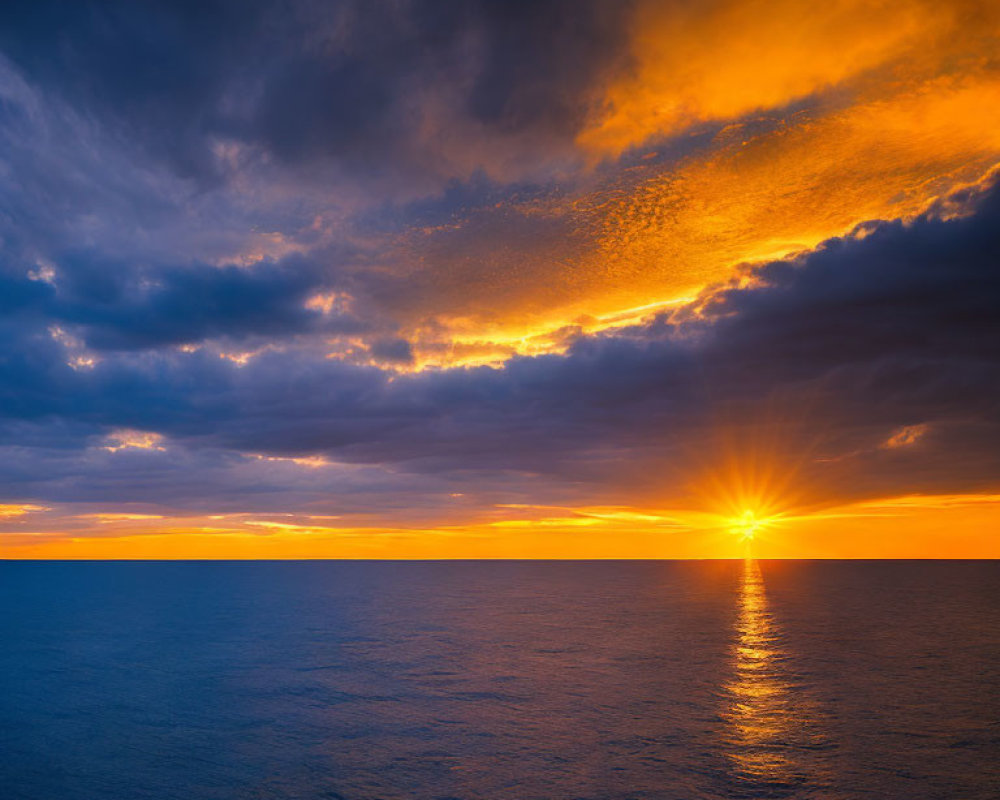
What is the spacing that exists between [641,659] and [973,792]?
3275cm

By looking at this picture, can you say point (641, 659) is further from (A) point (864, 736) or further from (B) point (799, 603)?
(B) point (799, 603)

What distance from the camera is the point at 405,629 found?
83812 millimetres

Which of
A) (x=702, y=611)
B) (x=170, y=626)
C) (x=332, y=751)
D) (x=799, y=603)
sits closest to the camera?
(x=332, y=751)

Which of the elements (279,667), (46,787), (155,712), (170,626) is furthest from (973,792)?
(170,626)

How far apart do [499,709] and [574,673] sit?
1272 centimetres

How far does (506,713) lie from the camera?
38.7m

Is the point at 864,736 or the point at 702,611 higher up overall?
the point at 864,736

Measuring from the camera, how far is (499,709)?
130 ft

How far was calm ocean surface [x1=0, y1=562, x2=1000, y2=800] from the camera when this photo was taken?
91.3 feet

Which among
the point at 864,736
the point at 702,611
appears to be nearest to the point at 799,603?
the point at 702,611

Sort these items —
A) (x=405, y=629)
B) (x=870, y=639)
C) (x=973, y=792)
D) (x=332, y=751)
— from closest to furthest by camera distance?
(x=973, y=792), (x=332, y=751), (x=870, y=639), (x=405, y=629)

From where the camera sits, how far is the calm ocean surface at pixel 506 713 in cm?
2783

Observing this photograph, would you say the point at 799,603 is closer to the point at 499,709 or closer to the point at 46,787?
the point at 499,709

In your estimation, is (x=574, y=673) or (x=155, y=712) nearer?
(x=155, y=712)
